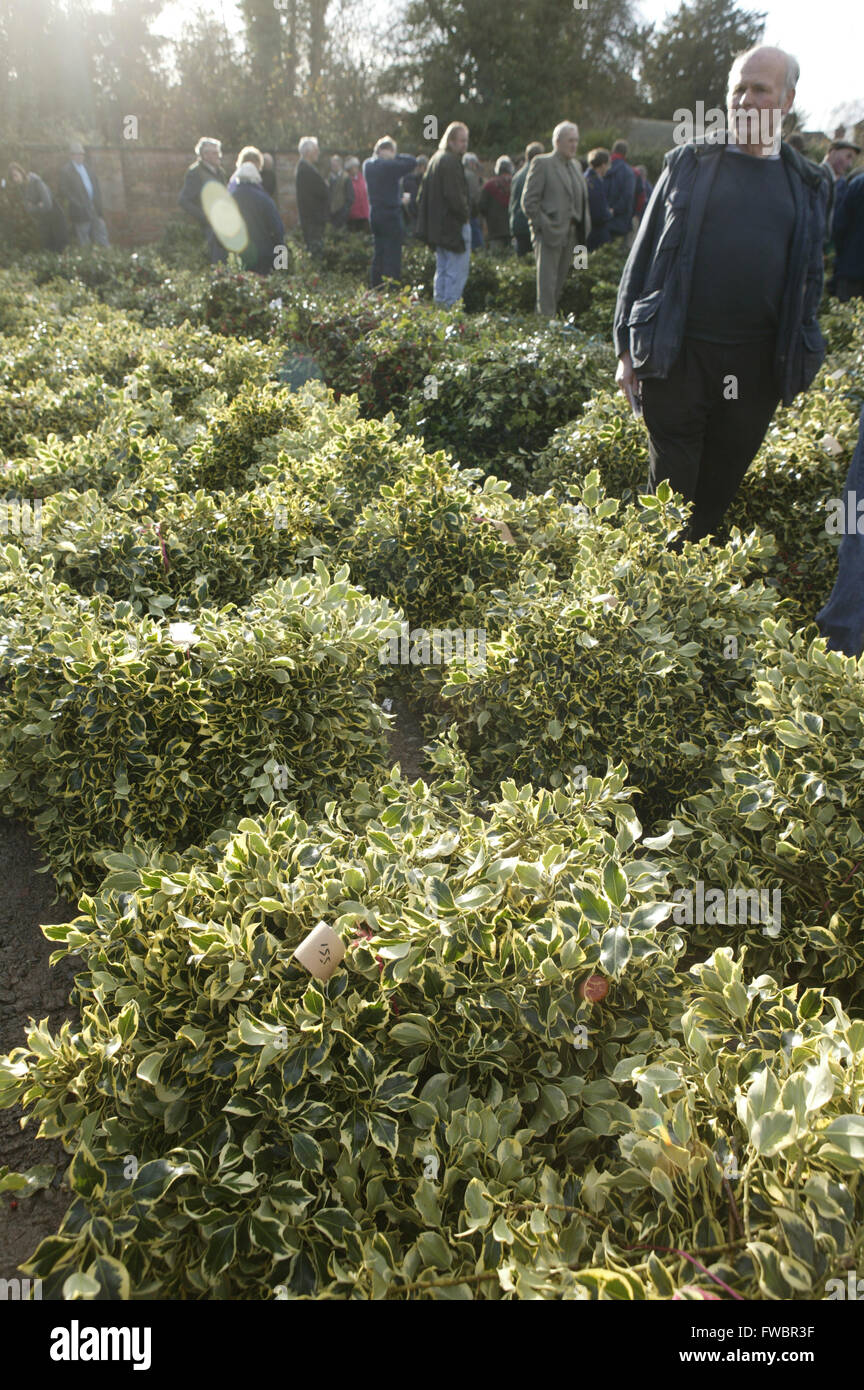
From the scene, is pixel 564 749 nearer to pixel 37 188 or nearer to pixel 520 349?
pixel 520 349

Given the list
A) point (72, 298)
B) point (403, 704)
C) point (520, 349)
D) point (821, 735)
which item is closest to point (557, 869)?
point (821, 735)

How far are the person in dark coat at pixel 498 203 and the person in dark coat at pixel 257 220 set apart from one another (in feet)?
17.0

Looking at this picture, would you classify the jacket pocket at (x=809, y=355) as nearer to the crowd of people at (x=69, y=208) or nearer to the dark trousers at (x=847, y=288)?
the dark trousers at (x=847, y=288)

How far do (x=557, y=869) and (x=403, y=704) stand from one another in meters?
1.84

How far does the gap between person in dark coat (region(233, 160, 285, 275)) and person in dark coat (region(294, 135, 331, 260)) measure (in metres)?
1.71

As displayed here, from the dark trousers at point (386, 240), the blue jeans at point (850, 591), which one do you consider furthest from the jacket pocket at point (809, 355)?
the dark trousers at point (386, 240)

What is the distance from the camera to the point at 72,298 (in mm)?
10000

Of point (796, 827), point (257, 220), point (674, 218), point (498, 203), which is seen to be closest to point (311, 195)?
point (257, 220)

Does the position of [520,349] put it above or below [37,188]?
below

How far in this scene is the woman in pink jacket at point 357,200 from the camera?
14.6 metres

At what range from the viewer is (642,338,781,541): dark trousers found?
137 inches

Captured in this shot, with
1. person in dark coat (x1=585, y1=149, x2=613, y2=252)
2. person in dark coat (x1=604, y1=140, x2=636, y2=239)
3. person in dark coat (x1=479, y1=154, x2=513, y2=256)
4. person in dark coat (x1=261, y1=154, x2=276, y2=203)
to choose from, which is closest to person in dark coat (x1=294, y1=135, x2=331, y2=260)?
person in dark coat (x1=261, y1=154, x2=276, y2=203)
